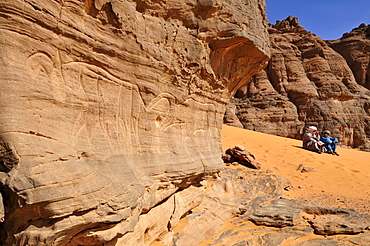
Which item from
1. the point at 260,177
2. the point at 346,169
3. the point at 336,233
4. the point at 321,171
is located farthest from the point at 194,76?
the point at 346,169

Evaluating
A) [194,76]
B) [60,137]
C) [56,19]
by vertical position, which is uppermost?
[56,19]

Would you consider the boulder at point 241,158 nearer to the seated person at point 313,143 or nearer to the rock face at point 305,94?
the seated person at point 313,143

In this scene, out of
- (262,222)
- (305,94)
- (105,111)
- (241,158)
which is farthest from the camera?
(305,94)

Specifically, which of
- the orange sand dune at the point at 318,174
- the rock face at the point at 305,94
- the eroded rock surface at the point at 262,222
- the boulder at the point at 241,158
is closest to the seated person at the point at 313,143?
the orange sand dune at the point at 318,174

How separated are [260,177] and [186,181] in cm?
306

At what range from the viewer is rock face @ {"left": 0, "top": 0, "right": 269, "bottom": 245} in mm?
1872

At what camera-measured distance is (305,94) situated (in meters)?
20.3

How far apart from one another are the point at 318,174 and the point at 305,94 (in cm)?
1409

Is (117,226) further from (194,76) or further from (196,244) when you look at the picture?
(194,76)

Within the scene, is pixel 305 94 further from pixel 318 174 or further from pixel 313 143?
pixel 318 174

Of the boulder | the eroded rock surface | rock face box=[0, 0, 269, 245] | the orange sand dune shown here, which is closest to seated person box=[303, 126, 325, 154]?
the orange sand dune

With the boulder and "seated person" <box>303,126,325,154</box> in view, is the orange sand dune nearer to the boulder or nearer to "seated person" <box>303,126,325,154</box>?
the boulder

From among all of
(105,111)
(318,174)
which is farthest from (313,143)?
(105,111)

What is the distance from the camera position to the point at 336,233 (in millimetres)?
4074
